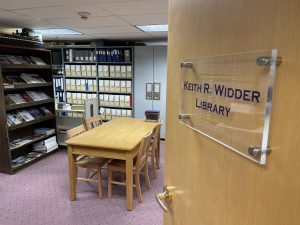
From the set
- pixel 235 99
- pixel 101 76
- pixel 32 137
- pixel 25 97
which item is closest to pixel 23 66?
pixel 25 97

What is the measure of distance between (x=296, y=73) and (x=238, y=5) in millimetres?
259

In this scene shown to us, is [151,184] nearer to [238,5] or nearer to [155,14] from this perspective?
[155,14]

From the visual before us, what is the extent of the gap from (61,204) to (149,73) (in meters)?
3.04

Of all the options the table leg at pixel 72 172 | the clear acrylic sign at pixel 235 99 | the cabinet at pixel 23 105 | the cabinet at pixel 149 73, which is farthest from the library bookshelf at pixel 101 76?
the clear acrylic sign at pixel 235 99

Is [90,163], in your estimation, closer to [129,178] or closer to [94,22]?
[129,178]

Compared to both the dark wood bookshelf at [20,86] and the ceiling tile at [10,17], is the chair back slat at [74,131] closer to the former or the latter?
the dark wood bookshelf at [20,86]

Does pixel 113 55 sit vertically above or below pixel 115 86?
above

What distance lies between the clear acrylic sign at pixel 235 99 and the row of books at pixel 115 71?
405cm

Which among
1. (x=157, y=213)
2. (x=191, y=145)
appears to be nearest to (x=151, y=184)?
(x=157, y=213)

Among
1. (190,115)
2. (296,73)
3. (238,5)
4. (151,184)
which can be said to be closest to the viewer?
(296,73)

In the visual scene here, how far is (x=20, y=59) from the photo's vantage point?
3.56m

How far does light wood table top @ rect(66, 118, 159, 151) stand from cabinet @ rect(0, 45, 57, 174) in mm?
1298

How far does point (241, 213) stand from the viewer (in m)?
0.60

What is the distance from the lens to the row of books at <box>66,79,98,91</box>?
16.5 feet
